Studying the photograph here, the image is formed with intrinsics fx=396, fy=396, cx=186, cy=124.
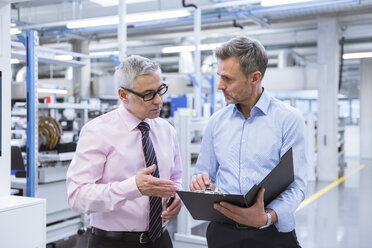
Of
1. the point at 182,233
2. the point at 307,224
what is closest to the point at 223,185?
the point at 182,233

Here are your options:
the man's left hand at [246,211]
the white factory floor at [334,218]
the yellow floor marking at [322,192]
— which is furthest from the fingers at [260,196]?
the yellow floor marking at [322,192]

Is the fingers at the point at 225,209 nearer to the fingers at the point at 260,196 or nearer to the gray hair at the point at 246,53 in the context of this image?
the fingers at the point at 260,196

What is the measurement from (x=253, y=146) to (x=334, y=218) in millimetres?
5180

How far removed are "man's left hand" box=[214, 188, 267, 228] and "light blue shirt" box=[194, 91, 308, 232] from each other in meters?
0.14

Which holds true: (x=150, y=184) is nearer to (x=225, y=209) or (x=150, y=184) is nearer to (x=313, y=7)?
(x=225, y=209)

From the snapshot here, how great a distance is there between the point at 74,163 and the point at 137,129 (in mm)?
335

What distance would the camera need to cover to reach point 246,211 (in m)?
1.53

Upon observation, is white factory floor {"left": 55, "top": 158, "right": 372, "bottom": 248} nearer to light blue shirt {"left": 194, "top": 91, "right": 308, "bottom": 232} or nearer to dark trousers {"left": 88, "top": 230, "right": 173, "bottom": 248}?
dark trousers {"left": 88, "top": 230, "right": 173, "bottom": 248}

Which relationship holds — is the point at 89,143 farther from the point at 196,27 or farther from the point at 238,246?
the point at 196,27

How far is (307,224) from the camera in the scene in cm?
596

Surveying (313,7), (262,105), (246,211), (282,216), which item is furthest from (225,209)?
(313,7)

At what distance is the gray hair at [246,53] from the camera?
1761 mm

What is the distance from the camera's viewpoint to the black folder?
148 centimetres

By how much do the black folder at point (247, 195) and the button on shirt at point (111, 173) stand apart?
257 millimetres
